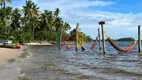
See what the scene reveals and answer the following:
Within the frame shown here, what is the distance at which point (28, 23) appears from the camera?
320 feet

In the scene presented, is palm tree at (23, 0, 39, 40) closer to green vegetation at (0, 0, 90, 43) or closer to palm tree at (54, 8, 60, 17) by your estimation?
green vegetation at (0, 0, 90, 43)

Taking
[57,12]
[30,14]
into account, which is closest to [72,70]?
[30,14]

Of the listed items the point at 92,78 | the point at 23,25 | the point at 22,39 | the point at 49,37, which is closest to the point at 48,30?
the point at 49,37

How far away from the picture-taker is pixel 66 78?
46.2 feet

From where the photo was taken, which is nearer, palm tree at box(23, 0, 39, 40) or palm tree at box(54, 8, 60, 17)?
palm tree at box(23, 0, 39, 40)

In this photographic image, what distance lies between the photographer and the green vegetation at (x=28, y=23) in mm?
84000

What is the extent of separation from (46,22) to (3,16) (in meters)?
24.3

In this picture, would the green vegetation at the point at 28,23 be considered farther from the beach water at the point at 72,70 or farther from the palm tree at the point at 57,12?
the beach water at the point at 72,70

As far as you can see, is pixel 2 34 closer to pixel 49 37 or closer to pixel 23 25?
pixel 23 25

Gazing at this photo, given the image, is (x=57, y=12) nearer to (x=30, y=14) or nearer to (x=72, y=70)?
(x=30, y=14)

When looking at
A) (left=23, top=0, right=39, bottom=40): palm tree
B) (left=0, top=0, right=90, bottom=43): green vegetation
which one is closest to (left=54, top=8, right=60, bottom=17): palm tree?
(left=0, top=0, right=90, bottom=43): green vegetation

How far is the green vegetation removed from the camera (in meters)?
84.0

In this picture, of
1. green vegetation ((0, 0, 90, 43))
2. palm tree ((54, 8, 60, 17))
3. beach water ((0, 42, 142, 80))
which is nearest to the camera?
beach water ((0, 42, 142, 80))

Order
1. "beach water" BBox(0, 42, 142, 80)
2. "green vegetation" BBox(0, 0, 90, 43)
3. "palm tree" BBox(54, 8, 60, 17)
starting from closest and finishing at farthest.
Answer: "beach water" BBox(0, 42, 142, 80) < "green vegetation" BBox(0, 0, 90, 43) < "palm tree" BBox(54, 8, 60, 17)
